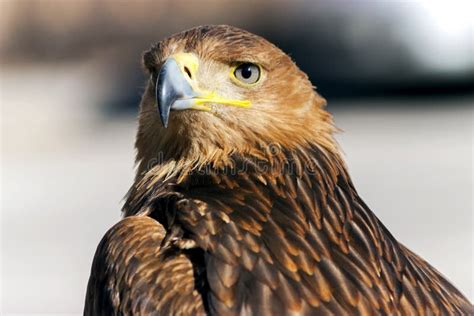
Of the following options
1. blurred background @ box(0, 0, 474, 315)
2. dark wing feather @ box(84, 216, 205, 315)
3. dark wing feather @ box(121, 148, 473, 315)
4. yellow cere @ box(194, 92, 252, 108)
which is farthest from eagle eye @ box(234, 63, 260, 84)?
blurred background @ box(0, 0, 474, 315)

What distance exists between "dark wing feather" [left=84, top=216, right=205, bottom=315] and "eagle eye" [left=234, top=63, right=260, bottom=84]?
90cm

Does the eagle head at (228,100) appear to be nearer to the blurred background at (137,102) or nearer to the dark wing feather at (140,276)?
the dark wing feather at (140,276)

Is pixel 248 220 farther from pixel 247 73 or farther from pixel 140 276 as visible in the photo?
pixel 247 73

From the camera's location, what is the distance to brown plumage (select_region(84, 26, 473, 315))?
348 centimetres

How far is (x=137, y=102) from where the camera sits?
60.9 feet

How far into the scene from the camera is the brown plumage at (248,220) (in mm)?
3479

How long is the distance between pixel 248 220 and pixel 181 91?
2.50 feet

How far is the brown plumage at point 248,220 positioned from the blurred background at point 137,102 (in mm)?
4612

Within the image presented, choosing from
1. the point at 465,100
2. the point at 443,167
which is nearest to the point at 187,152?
the point at 443,167

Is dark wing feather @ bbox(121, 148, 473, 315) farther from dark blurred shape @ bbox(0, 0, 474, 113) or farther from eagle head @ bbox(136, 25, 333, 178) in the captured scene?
dark blurred shape @ bbox(0, 0, 474, 113)

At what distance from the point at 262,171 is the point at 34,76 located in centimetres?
1914

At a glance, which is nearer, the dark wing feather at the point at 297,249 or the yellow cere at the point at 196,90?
the dark wing feather at the point at 297,249

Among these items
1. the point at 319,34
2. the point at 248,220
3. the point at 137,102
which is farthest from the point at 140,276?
the point at 319,34

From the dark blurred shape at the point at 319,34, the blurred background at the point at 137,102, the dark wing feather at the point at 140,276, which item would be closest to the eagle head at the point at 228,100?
the dark wing feather at the point at 140,276
